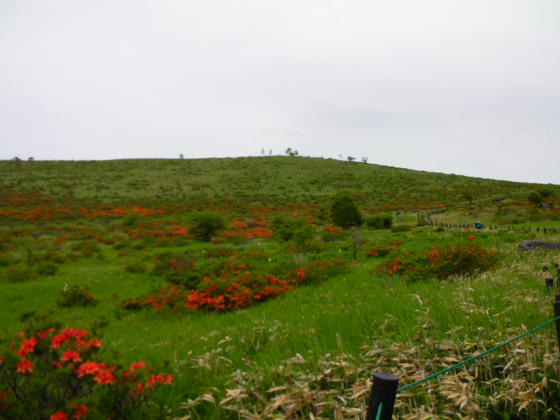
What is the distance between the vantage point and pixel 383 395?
5.69 ft

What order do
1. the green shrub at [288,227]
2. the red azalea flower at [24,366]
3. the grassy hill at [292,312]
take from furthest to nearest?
the green shrub at [288,227]
the grassy hill at [292,312]
the red azalea flower at [24,366]

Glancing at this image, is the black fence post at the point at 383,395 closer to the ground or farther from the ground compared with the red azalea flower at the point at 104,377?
farther from the ground

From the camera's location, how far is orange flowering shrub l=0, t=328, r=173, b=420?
2.29 m

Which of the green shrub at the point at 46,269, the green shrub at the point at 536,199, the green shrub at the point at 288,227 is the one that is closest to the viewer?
the green shrub at the point at 46,269

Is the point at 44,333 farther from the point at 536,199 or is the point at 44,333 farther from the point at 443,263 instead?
the point at 536,199

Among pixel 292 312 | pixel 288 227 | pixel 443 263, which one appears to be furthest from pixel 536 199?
pixel 292 312

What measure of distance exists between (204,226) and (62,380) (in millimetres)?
19868

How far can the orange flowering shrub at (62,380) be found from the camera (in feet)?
7.50

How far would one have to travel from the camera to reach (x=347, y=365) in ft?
10.6

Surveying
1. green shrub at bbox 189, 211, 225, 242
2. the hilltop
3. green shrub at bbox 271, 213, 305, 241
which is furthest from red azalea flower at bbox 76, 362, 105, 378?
the hilltop

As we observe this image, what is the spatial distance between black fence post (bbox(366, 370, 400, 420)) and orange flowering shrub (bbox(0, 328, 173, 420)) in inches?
66.1

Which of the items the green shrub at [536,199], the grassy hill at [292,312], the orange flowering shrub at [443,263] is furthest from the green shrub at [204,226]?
the green shrub at [536,199]

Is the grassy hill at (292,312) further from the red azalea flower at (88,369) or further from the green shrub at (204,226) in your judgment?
the green shrub at (204,226)

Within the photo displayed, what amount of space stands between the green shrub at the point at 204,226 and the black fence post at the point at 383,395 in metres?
20.4
